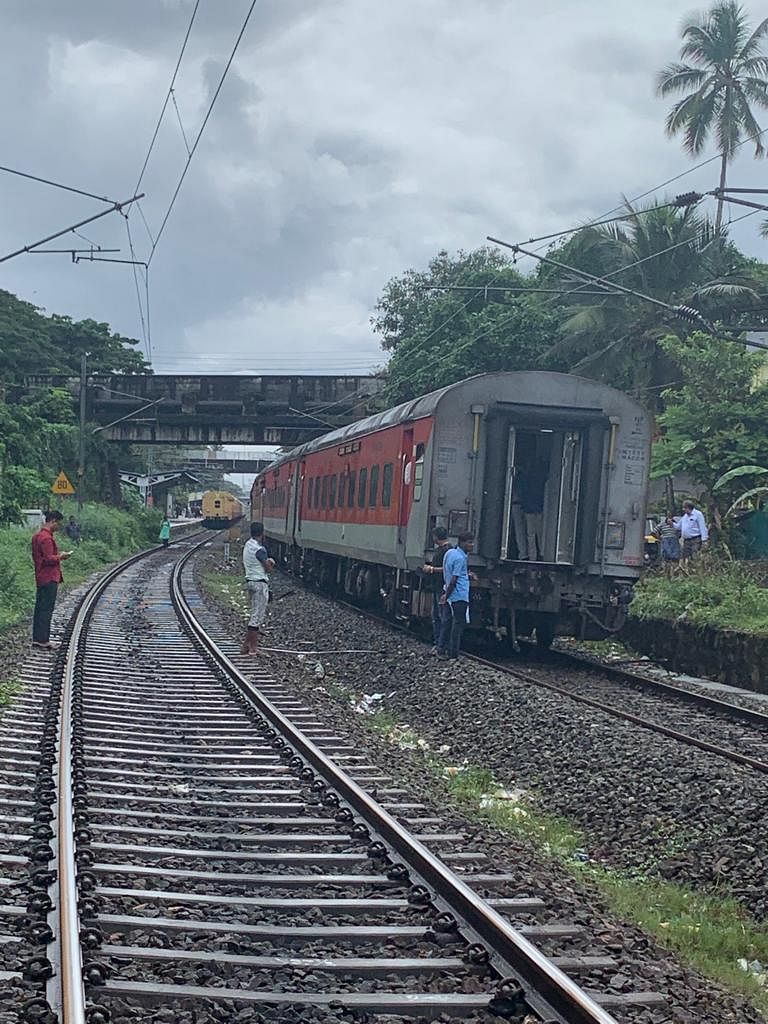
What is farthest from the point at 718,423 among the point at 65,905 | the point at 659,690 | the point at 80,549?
the point at 80,549

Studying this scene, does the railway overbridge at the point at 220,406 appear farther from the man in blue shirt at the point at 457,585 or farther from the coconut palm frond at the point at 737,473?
the man in blue shirt at the point at 457,585

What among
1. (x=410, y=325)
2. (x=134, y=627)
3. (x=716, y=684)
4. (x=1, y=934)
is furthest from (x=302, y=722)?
(x=410, y=325)

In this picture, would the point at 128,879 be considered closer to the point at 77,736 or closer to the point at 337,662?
the point at 77,736

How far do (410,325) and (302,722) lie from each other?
35.9 m

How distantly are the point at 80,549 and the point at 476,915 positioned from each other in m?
34.2

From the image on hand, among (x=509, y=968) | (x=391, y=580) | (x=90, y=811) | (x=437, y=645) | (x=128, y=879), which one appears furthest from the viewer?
(x=391, y=580)

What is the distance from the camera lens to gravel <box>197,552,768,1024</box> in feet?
17.0

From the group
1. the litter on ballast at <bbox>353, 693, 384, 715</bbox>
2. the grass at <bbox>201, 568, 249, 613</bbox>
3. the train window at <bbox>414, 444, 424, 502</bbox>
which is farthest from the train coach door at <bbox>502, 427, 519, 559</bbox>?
the grass at <bbox>201, 568, 249, 613</bbox>

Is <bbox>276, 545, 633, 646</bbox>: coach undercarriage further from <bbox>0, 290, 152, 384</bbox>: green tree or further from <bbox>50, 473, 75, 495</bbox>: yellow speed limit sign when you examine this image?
<bbox>0, 290, 152, 384</bbox>: green tree

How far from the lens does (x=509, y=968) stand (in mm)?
4496

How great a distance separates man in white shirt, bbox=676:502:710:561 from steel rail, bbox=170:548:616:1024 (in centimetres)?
1217

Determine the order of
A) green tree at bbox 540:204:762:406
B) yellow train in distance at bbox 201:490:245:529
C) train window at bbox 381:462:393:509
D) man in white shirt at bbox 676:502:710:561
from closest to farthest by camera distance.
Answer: train window at bbox 381:462:393:509 → man in white shirt at bbox 676:502:710:561 → green tree at bbox 540:204:762:406 → yellow train in distance at bbox 201:490:245:529

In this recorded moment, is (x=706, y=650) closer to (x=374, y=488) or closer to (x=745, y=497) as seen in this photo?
(x=745, y=497)

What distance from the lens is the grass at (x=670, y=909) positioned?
5320mm
